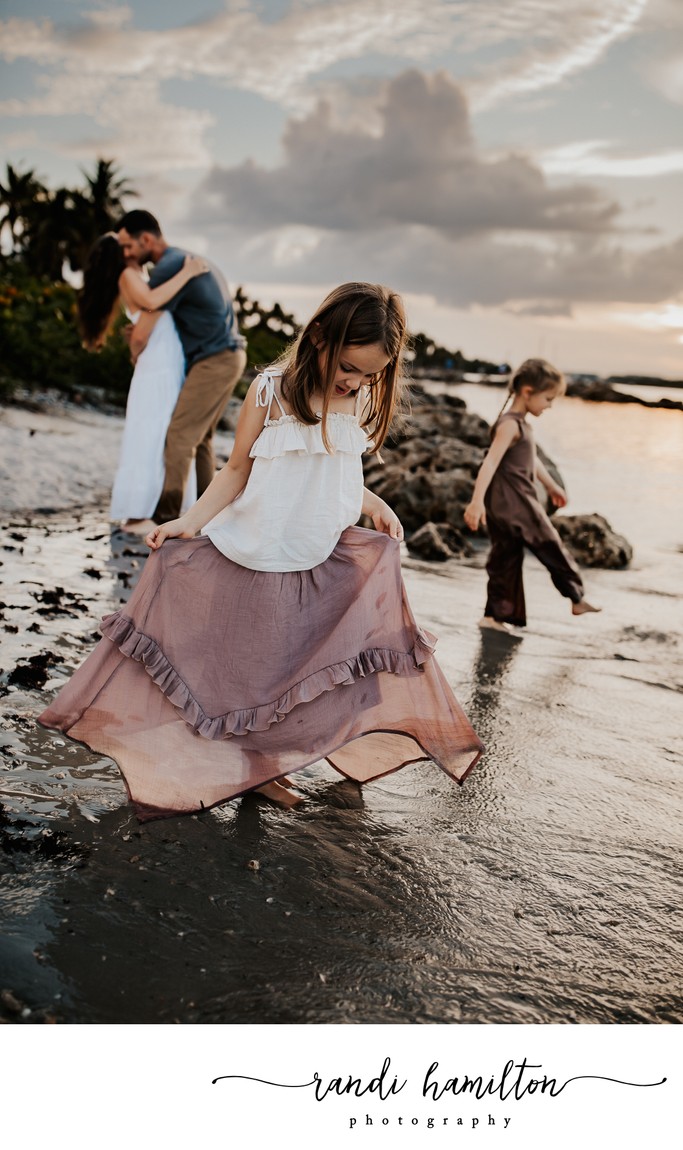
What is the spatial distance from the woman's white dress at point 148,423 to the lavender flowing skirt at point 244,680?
4.13m

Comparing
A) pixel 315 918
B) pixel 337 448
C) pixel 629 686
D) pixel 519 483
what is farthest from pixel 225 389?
pixel 315 918

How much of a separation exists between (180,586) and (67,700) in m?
0.49

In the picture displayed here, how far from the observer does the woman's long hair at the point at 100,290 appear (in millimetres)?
7082

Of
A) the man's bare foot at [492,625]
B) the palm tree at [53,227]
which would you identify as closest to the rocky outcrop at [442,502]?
the man's bare foot at [492,625]


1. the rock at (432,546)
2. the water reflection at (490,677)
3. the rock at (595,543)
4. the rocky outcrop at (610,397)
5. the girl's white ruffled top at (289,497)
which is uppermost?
the rocky outcrop at (610,397)

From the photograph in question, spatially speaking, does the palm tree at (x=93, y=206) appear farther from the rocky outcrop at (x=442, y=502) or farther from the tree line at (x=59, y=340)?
the rocky outcrop at (x=442, y=502)

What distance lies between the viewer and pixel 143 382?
22.9 feet

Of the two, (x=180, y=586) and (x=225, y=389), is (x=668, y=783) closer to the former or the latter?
(x=180, y=586)

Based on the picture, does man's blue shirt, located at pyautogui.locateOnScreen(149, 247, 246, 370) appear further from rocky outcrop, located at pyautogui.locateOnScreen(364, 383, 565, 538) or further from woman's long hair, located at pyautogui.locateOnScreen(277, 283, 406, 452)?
woman's long hair, located at pyautogui.locateOnScreen(277, 283, 406, 452)

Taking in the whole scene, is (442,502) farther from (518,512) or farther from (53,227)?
(53,227)

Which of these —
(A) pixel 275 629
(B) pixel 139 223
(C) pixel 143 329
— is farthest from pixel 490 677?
(B) pixel 139 223

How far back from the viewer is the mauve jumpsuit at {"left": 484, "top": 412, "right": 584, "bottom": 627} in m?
5.70

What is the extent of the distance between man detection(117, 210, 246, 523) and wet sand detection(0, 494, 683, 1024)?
9.80ft

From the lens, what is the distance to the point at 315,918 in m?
2.44
